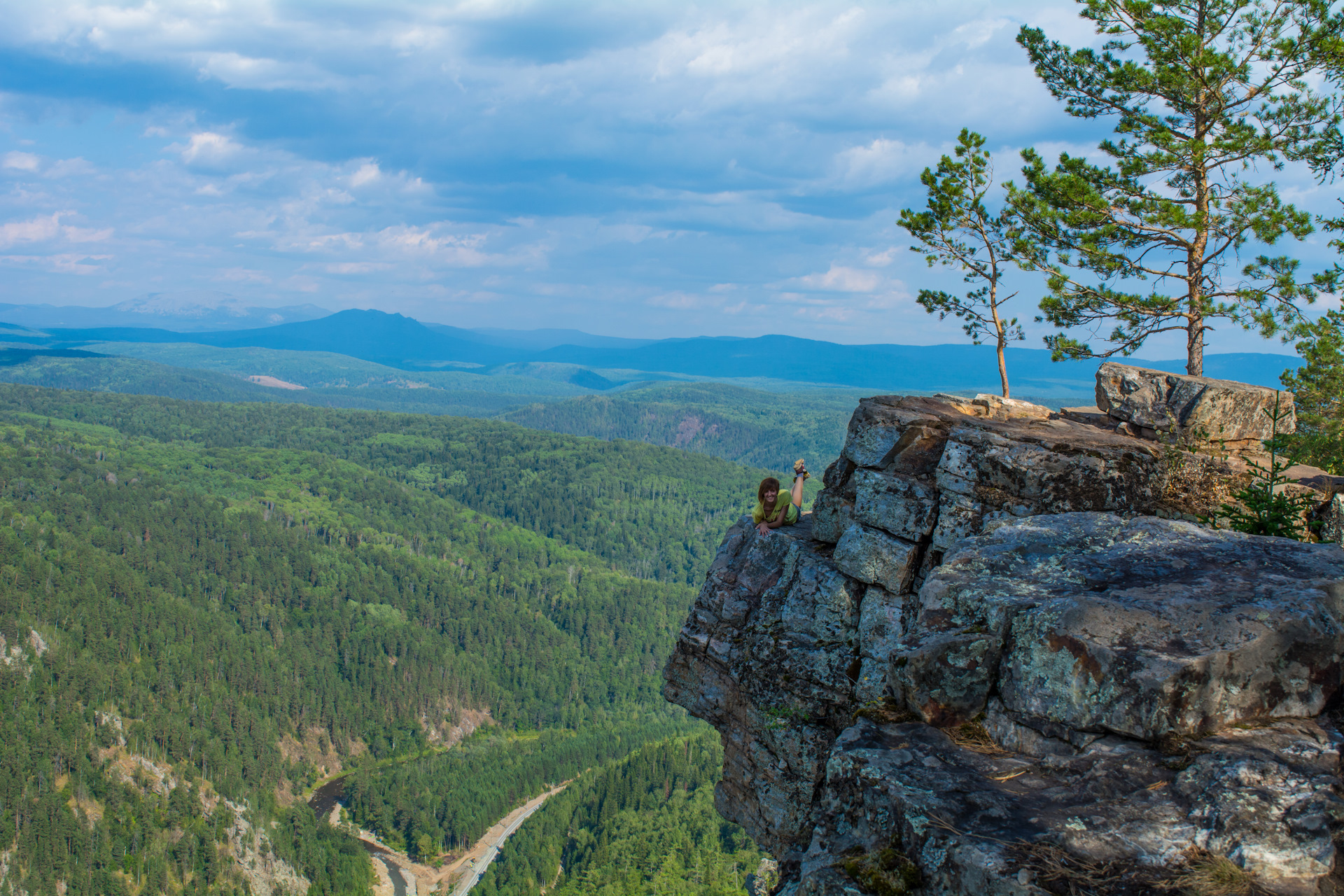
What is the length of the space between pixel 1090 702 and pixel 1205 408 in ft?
33.4

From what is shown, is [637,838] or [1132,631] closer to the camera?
[1132,631]

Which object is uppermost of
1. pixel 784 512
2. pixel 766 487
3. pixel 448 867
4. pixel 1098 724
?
pixel 766 487

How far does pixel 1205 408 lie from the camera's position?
50.7ft

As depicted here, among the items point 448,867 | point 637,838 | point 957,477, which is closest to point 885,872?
point 957,477

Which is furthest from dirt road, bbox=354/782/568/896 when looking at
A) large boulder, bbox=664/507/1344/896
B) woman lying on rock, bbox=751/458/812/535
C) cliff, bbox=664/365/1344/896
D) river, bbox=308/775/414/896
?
large boulder, bbox=664/507/1344/896

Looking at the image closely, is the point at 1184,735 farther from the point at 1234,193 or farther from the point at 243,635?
the point at 243,635

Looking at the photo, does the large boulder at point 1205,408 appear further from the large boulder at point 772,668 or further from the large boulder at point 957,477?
the large boulder at point 772,668

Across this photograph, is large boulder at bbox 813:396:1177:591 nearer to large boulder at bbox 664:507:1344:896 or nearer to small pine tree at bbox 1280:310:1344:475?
large boulder at bbox 664:507:1344:896

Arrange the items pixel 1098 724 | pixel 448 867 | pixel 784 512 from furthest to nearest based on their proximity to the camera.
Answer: pixel 448 867, pixel 784 512, pixel 1098 724

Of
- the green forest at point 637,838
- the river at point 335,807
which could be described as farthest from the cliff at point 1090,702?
the river at point 335,807

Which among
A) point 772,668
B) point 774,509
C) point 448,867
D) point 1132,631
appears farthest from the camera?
point 448,867

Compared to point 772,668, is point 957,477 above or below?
above

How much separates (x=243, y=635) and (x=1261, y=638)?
21379 centimetres

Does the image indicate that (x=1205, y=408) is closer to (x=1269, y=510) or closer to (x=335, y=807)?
(x=1269, y=510)
